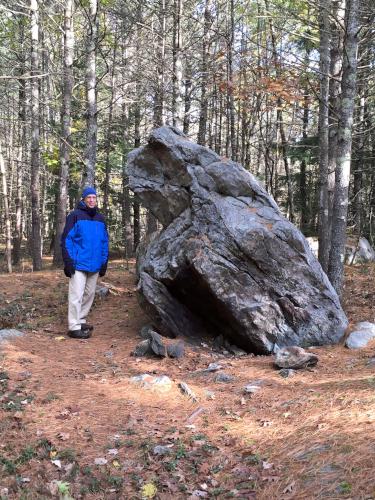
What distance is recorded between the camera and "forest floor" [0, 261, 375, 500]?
3301mm

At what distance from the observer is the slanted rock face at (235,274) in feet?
21.8

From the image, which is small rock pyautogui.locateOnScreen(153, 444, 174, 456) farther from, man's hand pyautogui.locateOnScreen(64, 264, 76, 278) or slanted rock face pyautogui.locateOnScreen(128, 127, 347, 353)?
man's hand pyautogui.locateOnScreen(64, 264, 76, 278)

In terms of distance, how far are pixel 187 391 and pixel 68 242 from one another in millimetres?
3543

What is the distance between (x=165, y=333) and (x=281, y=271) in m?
2.12

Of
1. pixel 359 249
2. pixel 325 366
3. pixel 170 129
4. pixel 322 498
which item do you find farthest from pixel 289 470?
pixel 359 249

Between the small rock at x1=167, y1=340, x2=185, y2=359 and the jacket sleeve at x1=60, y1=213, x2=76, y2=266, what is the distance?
7.44ft

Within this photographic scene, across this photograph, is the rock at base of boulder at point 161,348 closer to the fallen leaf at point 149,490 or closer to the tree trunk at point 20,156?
the fallen leaf at point 149,490

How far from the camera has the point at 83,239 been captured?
7.36 metres

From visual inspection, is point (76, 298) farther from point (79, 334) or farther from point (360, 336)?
point (360, 336)

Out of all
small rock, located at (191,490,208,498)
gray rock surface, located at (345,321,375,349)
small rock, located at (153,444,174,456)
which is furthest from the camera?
gray rock surface, located at (345,321,375,349)

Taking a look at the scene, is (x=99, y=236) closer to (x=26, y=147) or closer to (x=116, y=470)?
(x=116, y=470)

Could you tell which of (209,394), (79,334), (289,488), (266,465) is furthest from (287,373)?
(79,334)

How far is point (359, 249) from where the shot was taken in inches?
566

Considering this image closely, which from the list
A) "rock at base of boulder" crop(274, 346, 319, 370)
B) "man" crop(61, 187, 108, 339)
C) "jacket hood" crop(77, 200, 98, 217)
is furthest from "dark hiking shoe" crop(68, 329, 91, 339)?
"rock at base of boulder" crop(274, 346, 319, 370)
